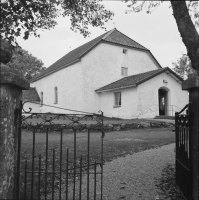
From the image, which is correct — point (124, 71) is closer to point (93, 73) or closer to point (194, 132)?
point (93, 73)

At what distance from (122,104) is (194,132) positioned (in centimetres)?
1622

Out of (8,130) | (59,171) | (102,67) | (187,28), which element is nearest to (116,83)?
(102,67)

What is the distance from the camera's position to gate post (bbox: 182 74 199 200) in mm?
3139

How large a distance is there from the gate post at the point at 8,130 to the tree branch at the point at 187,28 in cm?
312

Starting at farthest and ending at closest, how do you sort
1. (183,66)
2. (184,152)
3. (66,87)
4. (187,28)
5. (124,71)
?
(183,66), (124,71), (66,87), (187,28), (184,152)

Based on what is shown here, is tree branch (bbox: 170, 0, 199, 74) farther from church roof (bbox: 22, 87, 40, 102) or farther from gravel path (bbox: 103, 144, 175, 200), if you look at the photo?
church roof (bbox: 22, 87, 40, 102)

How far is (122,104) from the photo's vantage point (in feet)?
63.9

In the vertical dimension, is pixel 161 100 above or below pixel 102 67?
below

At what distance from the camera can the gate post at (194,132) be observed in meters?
3.14

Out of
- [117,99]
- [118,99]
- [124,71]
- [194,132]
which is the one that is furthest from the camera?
[124,71]

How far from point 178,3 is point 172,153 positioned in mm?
4783

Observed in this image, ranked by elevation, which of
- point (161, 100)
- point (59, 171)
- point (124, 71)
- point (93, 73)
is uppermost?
point (124, 71)

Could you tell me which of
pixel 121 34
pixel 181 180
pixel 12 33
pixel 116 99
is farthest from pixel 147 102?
pixel 12 33

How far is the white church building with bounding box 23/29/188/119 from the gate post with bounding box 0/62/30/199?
1540cm
